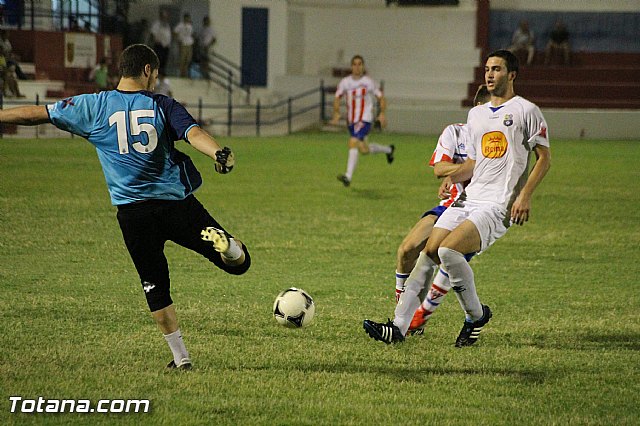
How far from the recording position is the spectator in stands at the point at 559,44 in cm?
3741

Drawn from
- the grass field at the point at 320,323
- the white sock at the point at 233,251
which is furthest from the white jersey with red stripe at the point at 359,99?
the white sock at the point at 233,251

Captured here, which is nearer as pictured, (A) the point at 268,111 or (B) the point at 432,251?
(B) the point at 432,251

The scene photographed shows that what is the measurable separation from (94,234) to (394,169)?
10.2 meters

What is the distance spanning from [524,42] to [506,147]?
104ft

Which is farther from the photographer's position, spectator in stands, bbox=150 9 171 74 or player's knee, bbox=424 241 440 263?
spectator in stands, bbox=150 9 171 74

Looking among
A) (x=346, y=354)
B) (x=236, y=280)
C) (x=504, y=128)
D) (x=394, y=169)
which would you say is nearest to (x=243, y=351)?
(x=346, y=354)

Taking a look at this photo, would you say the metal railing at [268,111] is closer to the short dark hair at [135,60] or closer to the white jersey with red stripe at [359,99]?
the white jersey with red stripe at [359,99]

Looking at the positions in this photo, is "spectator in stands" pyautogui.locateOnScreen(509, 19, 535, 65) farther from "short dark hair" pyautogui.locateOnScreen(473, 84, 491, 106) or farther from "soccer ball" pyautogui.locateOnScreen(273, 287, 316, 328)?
"soccer ball" pyautogui.locateOnScreen(273, 287, 316, 328)

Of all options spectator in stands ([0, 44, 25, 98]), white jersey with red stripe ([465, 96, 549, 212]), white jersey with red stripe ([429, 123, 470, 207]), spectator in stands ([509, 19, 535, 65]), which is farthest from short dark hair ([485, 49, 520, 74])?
spectator in stands ([509, 19, 535, 65])

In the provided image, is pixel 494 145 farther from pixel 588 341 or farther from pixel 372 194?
pixel 372 194

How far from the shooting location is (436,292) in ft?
24.5

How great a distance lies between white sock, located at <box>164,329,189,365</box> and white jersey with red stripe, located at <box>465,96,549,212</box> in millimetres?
2280

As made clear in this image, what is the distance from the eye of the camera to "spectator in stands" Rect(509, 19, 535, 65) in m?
37.5

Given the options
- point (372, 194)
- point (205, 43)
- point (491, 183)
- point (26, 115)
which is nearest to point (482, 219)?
point (491, 183)
